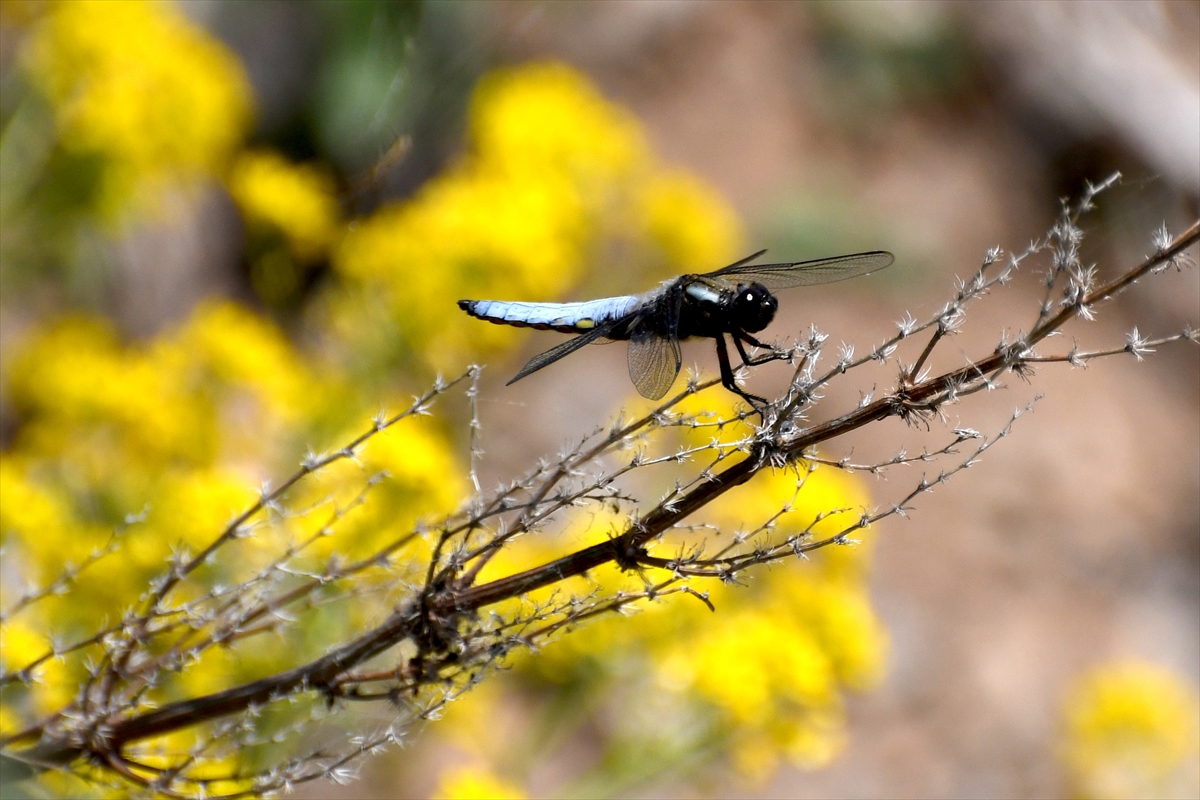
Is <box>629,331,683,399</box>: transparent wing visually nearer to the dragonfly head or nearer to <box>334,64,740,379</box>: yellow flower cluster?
the dragonfly head

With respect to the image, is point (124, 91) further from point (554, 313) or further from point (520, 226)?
point (554, 313)

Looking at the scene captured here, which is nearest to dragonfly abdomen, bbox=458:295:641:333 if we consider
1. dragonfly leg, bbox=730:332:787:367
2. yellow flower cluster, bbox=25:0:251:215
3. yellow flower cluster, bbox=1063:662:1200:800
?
dragonfly leg, bbox=730:332:787:367

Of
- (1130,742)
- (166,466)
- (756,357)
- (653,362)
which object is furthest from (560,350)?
(1130,742)

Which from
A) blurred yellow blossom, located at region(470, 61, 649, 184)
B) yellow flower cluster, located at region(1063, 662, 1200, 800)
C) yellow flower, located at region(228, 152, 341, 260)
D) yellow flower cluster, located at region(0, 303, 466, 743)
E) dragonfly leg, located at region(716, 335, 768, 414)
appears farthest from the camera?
yellow flower cluster, located at region(1063, 662, 1200, 800)

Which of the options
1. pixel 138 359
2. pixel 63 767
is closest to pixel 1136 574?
pixel 138 359

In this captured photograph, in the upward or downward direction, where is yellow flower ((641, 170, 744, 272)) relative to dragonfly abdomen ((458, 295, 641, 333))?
upward

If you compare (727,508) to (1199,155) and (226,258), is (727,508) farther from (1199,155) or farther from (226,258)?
(1199,155)

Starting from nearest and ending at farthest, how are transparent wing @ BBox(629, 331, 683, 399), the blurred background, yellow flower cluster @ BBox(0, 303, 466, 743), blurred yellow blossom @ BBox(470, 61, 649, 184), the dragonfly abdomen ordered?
transparent wing @ BBox(629, 331, 683, 399), the dragonfly abdomen, yellow flower cluster @ BBox(0, 303, 466, 743), the blurred background, blurred yellow blossom @ BBox(470, 61, 649, 184)
